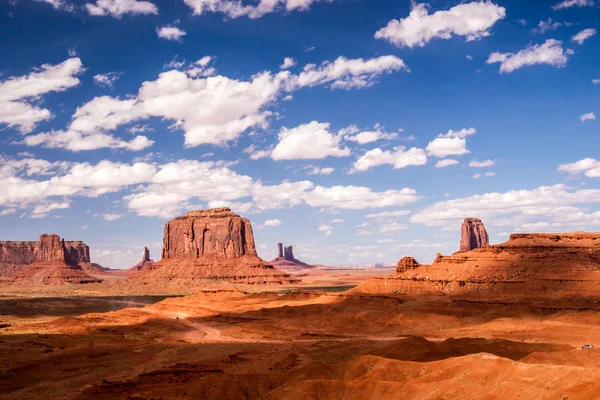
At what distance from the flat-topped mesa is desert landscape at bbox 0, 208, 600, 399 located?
33 centimetres

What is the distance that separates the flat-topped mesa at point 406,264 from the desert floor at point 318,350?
17595 millimetres

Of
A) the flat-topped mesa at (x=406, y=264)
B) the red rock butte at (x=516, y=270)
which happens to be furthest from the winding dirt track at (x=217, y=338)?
the flat-topped mesa at (x=406, y=264)

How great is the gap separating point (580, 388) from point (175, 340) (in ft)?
190

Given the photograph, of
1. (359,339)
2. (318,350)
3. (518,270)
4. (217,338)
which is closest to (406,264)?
(518,270)

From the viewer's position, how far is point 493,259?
375 ft

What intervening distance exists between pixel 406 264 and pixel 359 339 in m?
56.7

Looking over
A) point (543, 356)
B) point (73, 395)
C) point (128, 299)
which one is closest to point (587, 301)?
point (543, 356)

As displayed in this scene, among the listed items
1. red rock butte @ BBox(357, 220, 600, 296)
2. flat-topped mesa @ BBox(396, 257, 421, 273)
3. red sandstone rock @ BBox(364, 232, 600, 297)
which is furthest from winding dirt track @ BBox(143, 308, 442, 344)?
flat-topped mesa @ BBox(396, 257, 421, 273)

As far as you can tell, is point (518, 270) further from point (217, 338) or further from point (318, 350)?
point (217, 338)

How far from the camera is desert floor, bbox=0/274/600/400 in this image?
37.2 meters

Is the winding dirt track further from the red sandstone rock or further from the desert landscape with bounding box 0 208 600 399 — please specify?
the red sandstone rock

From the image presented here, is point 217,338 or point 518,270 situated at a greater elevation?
point 518,270

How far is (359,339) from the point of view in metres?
74.3

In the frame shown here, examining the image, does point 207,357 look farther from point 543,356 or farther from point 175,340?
point 543,356
